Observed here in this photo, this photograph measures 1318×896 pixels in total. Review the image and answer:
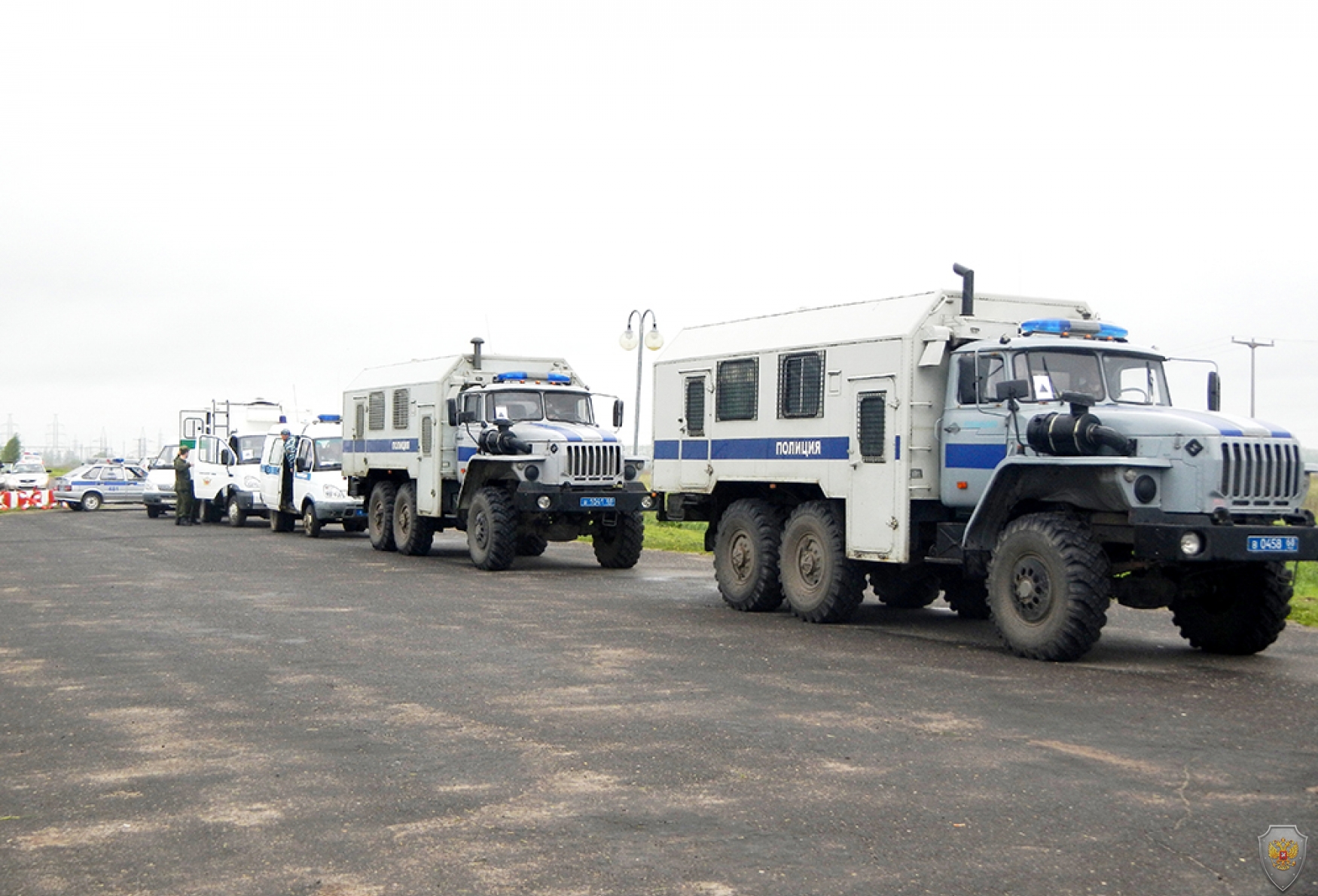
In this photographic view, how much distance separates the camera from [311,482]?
98.6ft

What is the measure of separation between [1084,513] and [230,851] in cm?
820

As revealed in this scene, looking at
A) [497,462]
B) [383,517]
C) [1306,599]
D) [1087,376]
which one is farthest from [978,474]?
[383,517]

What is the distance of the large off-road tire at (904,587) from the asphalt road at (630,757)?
57 cm

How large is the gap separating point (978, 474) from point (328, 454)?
19869mm

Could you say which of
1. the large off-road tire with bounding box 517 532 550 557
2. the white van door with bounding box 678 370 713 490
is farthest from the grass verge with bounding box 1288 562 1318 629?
the large off-road tire with bounding box 517 532 550 557

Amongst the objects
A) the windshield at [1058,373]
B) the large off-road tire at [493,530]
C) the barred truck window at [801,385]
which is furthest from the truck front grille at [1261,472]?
the large off-road tire at [493,530]

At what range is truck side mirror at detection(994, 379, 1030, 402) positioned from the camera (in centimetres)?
1228

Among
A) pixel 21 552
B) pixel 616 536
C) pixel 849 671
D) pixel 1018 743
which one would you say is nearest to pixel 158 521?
pixel 21 552

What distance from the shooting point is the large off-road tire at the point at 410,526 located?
78.4 ft

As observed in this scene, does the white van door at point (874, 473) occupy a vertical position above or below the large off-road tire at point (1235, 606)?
above

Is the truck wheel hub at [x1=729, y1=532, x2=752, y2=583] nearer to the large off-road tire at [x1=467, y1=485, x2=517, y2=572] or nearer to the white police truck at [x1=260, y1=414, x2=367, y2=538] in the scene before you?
the large off-road tire at [x1=467, y1=485, x2=517, y2=572]

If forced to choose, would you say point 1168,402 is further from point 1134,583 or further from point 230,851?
point 230,851

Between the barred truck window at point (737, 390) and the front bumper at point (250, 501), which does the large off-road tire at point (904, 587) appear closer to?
the barred truck window at point (737, 390)

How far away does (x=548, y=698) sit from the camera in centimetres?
977
